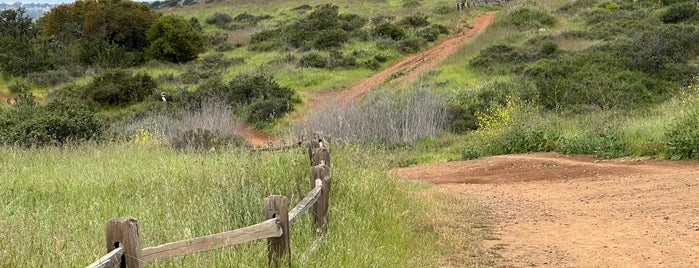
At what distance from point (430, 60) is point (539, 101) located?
9.94 m

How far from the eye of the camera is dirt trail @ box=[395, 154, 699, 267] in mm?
6973

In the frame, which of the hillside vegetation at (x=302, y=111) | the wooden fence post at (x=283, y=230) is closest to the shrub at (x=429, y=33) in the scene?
the hillside vegetation at (x=302, y=111)

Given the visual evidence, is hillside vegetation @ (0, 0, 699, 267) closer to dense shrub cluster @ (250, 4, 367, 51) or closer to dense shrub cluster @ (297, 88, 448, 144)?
dense shrub cluster @ (297, 88, 448, 144)

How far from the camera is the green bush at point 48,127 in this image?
48.9 ft

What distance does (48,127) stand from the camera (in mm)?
15531

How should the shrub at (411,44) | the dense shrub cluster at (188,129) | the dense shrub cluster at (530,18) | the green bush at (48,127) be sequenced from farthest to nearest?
the dense shrub cluster at (530,18), the shrub at (411,44), the dense shrub cluster at (188,129), the green bush at (48,127)

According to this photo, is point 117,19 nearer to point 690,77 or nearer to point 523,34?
point 523,34

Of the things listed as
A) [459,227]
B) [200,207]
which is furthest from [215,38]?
[200,207]

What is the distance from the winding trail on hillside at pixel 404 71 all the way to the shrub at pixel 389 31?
219 cm

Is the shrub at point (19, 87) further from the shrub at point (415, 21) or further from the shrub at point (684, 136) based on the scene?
the shrub at point (684, 136)

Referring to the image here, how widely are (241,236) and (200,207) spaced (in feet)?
7.30

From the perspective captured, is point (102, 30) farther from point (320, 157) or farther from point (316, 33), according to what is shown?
point (320, 157)

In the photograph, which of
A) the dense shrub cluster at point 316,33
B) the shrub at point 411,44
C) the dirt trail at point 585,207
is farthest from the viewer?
the dense shrub cluster at point 316,33

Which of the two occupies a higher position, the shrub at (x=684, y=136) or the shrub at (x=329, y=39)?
the shrub at (x=684, y=136)
